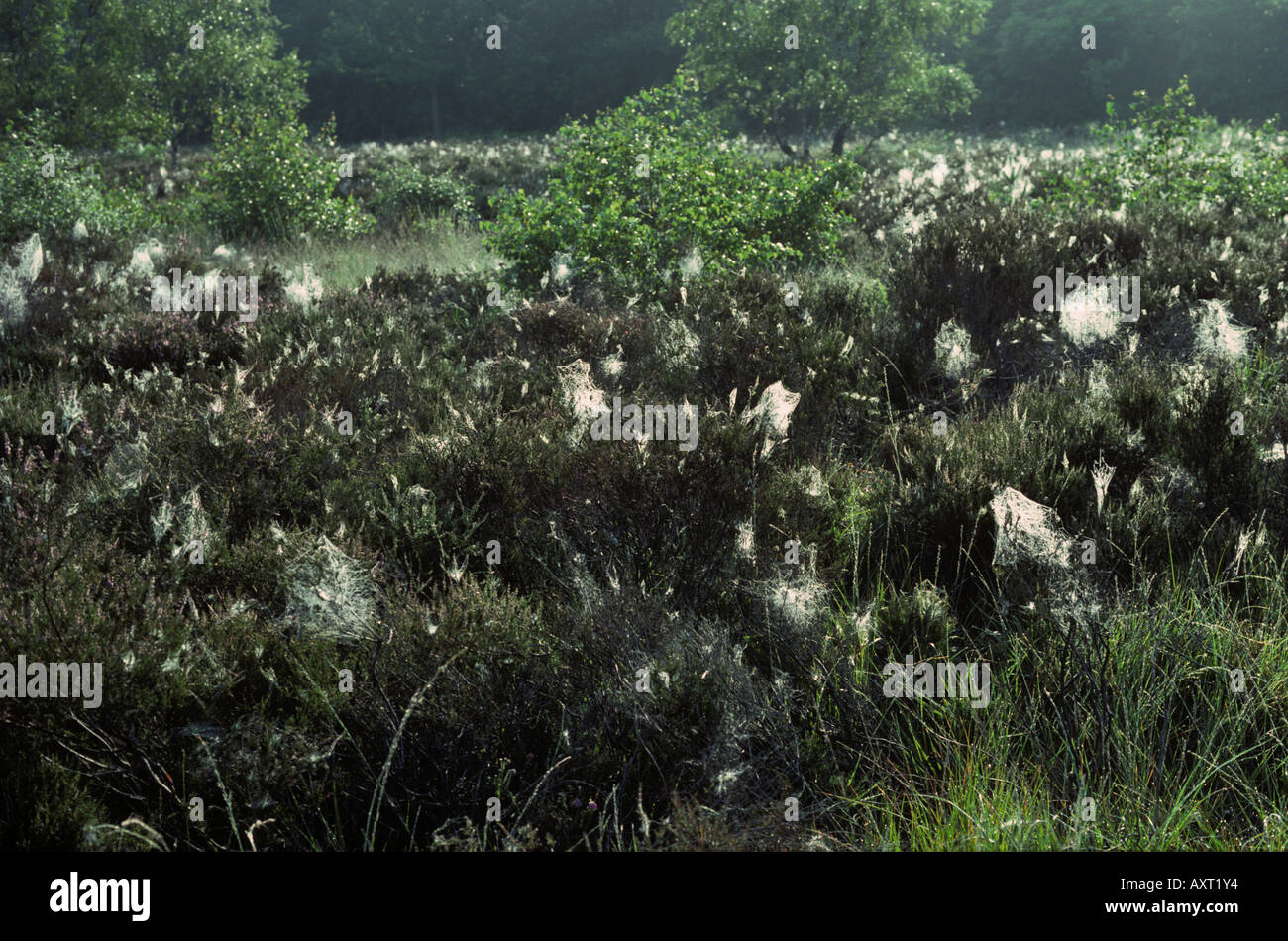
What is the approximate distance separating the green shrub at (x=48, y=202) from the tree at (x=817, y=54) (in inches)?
579

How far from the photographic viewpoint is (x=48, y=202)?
387 inches

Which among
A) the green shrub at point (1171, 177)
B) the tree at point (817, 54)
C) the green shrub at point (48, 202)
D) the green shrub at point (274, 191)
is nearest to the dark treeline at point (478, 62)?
the tree at point (817, 54)

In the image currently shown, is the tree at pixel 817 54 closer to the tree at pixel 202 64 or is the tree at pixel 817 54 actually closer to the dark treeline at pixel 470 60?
the dark treeline at pixel 470 60

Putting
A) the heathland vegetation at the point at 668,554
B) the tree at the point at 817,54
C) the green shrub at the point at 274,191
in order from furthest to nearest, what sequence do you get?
1. the tree at the point at 817,54
2. the green shrub at the point at 274,191
3. the heathland vegetation at the point at 668,554

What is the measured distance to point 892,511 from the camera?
10.5 feet

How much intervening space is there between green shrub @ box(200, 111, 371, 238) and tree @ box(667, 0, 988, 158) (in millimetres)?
12418

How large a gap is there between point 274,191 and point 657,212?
643 centimetres

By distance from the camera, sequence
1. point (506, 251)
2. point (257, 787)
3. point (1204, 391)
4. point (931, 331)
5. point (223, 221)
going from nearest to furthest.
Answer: point (257, 787), point (1204, 391), point (931, 331), point (506, 251), point (223, 221)

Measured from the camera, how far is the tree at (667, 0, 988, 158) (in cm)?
2141

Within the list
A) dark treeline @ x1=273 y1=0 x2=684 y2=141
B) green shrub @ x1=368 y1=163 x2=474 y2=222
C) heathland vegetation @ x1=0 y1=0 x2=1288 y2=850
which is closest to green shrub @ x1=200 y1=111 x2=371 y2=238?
green shrub @ x1=368 y1=163 x2=474 y2=222

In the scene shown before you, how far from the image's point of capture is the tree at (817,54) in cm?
2141

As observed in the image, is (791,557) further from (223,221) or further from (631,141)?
(223,221)
